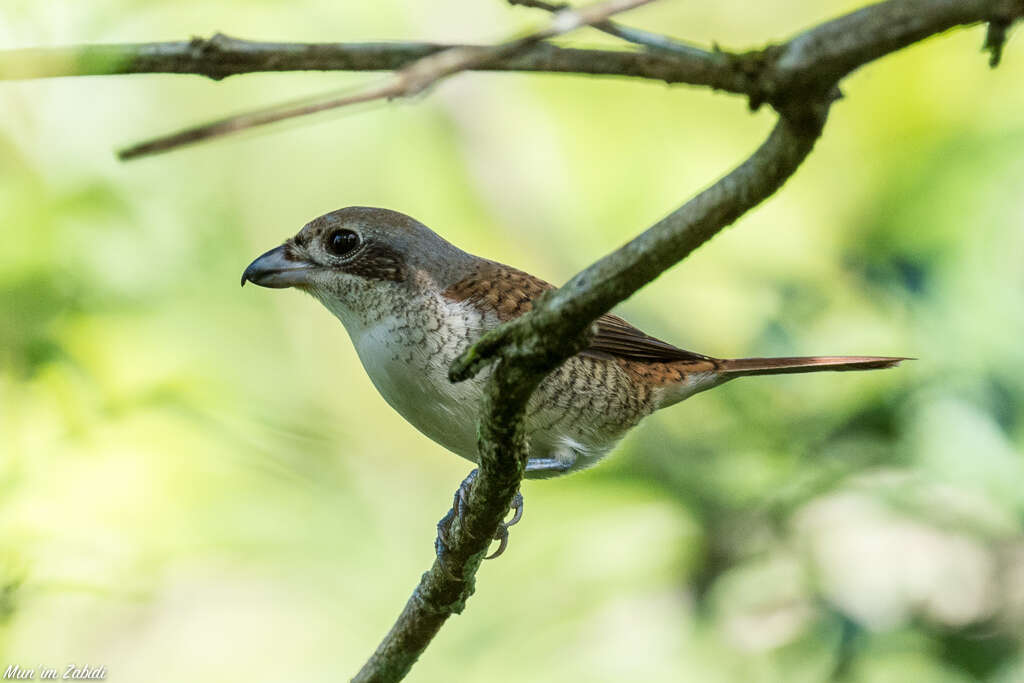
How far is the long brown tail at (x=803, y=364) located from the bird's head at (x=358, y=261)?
47.3 inches

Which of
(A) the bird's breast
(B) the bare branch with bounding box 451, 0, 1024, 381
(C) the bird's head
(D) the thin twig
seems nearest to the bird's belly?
(A) the bird's breast

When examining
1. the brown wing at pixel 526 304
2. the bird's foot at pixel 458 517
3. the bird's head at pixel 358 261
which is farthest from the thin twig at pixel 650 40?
the bird's head at pixel 358 261

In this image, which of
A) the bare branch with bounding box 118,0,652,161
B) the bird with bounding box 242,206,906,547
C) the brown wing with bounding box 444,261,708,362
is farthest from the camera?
the brown wing with bounding box 444,261,708,362

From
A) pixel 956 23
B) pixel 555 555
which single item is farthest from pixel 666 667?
pixel 956 23

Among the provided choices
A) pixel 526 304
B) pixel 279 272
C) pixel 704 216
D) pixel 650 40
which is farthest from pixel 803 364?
pixel 650 40

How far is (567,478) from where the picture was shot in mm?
5211

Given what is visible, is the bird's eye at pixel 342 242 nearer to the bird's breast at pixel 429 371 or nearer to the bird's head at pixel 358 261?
the bird's head at pixel 358 261

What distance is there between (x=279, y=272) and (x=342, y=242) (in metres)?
0.26

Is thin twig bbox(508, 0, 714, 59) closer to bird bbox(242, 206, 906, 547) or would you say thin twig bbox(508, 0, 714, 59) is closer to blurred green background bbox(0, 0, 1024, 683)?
bird bbox(242, 206, 906, 547)

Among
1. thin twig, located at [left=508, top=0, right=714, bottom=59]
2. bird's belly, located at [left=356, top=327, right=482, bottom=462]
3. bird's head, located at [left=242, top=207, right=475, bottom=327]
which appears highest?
bird's head, located at [left=242, top=207, right=475, bottom=327]

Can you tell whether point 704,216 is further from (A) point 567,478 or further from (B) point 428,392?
(A) point 567,478

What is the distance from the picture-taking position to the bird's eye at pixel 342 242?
3871 mm

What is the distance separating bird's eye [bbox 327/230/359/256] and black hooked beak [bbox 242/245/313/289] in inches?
4.3

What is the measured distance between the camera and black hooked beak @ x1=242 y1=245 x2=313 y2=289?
12.7 ft
